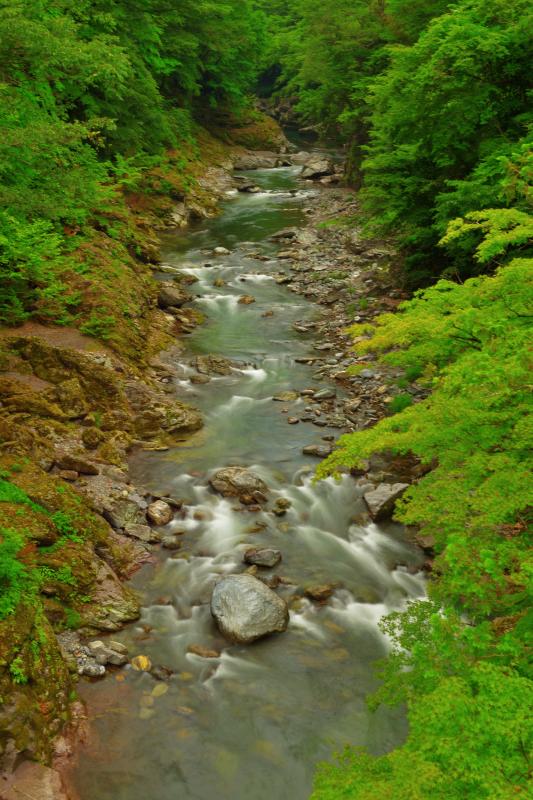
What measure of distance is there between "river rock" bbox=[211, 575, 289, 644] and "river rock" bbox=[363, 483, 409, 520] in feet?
8.43

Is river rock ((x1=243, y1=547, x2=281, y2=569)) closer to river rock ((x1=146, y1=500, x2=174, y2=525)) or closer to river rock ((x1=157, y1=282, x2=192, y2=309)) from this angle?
river rock ((x1=146, y1=500, x2=174, y2=525))

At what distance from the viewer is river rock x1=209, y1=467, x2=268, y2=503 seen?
382 inches

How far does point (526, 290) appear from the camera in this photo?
5398 mm

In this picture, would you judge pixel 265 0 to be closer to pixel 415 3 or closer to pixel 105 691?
pixel 415 3

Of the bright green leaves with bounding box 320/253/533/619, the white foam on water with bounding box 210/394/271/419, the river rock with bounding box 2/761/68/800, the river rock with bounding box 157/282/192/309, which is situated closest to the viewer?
the bright green leaves with bounding box 320/253/533/619

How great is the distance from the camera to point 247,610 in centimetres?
724

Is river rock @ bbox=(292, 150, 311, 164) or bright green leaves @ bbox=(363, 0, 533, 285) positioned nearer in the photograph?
bright green leaves @ bbox=(363, 0, 533, 285)

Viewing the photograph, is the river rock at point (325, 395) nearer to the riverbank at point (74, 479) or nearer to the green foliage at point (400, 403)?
the green foliage at point (400, 403)

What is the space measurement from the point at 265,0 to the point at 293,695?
73.3m

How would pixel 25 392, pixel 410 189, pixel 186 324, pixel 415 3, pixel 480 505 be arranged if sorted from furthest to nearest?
1. pixel 415 3
2. pixel 186 324
3. pixel 410 189
4. pixel 25 392
5. pixel 480 505

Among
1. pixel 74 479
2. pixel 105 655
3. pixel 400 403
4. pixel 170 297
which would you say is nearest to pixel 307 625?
pixel 105 655

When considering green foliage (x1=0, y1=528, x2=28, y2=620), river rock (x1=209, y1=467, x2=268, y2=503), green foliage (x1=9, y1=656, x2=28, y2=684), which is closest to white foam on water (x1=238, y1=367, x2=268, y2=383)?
river rock (x1=209, y1=467, x2=268, y2=503)

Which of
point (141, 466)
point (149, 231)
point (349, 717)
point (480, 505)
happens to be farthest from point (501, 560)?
point (149, 231)

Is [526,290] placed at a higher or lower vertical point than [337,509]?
higher
